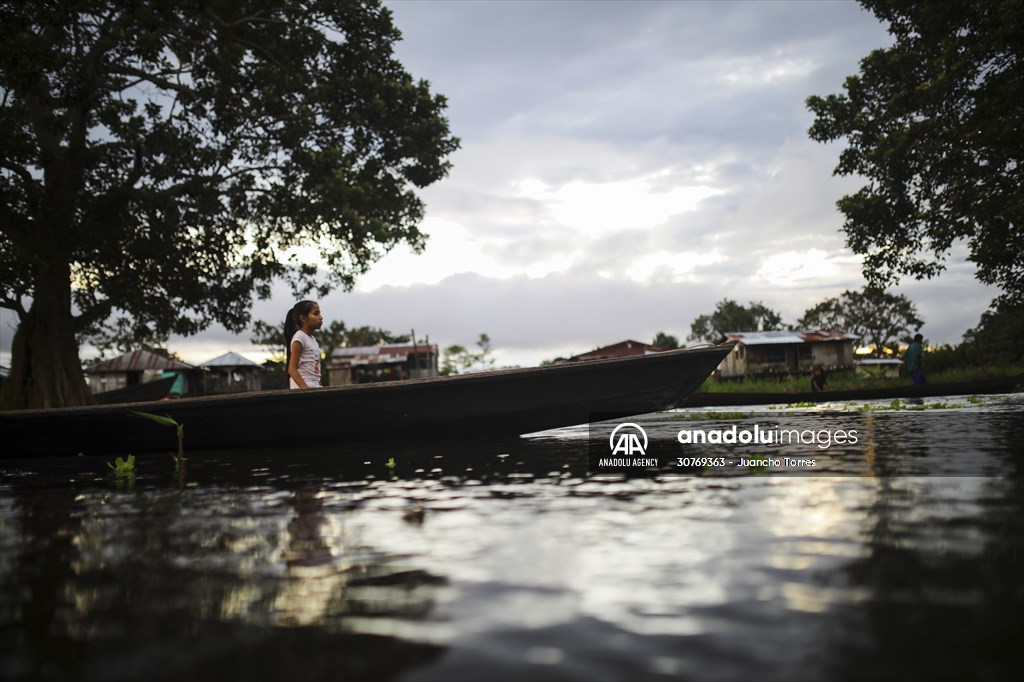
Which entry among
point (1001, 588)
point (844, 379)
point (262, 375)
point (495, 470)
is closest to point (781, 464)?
point (495, 470)

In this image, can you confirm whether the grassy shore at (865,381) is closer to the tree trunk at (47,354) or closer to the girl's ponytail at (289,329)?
the girl's ponytail at (289,329)

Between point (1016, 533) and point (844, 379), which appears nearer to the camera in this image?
point (1016, 533)

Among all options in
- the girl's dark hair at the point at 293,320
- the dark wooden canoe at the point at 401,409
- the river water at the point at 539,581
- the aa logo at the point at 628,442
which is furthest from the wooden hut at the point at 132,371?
the river water at the point at 539,581

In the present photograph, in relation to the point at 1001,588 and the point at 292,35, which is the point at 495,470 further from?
the point at 292,35

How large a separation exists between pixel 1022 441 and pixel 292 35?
16.6 metres

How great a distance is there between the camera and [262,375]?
52625mm

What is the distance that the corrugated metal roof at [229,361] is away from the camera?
153 feet

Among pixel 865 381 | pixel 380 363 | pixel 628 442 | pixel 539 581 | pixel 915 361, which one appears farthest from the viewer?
pixel 380 363

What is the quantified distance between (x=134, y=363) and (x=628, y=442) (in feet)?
160

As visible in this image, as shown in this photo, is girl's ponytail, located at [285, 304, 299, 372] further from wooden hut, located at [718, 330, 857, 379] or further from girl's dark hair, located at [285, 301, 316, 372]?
wooden hut, located at [718, 330, 857, 379]

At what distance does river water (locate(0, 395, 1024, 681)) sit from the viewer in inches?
65.5

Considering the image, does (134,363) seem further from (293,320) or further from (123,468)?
(123,468)

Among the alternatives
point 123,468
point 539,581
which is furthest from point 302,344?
point 539,581

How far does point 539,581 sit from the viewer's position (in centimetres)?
231
